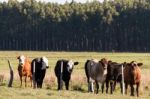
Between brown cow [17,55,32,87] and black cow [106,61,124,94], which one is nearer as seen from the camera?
black cow [106,61,124,94]

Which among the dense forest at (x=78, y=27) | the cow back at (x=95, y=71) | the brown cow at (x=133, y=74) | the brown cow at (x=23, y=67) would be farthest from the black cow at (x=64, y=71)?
the dense forest at (x=78, y=27)

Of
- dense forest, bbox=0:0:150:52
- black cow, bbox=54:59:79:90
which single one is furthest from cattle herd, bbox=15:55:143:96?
dense forest, bbox=0:0:150:52

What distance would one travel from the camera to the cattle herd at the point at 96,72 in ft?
93.7

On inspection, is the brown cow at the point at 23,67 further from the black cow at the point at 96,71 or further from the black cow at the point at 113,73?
the black cow at the point at 113,73

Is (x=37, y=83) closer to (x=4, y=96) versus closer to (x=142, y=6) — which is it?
(x=4, y=96)

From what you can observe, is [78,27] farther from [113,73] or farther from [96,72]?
[113,73]

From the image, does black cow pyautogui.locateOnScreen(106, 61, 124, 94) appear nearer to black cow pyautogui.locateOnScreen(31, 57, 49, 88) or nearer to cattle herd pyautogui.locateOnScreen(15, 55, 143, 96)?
cattle herd pyautogui.locateOnScreen(15, 55, 143, 96)

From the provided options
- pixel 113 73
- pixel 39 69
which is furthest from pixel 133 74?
pixel 39 69

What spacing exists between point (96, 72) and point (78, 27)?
4712 inches

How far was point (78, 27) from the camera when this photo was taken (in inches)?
5891

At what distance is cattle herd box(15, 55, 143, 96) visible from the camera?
1125 inches

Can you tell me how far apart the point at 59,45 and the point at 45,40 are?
5456mm

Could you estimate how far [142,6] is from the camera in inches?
6107

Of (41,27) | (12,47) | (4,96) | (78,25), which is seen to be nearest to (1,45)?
(12,47)
